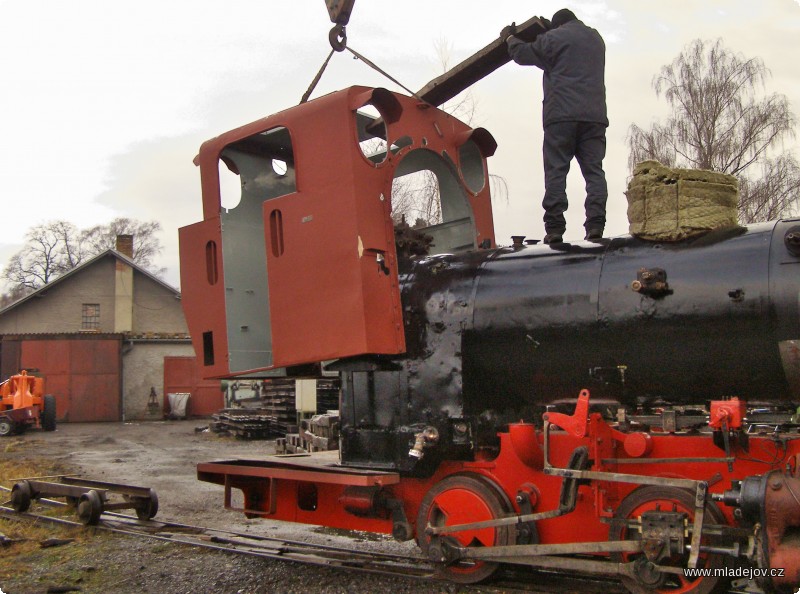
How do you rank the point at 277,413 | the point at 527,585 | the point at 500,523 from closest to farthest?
the point at 500,523 → the point at 527,585 → the point at 277,413

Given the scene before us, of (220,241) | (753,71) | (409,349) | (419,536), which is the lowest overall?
(419,536)

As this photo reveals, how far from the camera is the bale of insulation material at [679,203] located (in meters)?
4.54

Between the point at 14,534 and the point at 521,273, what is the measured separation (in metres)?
5.96

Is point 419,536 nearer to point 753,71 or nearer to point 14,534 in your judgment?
point 14,534

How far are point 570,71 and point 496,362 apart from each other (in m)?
2.22

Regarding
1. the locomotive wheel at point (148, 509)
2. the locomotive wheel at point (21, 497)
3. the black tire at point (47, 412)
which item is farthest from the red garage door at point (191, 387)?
the locomotive wheel at point (148, 509)

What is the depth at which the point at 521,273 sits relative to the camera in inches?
201

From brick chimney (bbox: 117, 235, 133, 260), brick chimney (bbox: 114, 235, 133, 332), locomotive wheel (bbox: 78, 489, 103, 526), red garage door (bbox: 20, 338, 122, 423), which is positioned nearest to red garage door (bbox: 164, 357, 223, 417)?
red garage door (bbox: 20, 338, 122, 423)

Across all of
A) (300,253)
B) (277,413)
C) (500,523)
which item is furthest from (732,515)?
(277,413)

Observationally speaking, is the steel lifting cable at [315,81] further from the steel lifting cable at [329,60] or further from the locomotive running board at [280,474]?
the locomotive running board at [280,474]

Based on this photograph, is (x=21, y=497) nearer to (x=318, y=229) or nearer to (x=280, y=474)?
(x=280, y=474)

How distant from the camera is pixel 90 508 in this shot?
797 centimetres

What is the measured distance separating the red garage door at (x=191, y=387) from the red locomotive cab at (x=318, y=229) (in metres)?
23.8

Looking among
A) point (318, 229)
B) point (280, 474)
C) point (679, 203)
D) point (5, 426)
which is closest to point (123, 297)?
point (5, 426)
